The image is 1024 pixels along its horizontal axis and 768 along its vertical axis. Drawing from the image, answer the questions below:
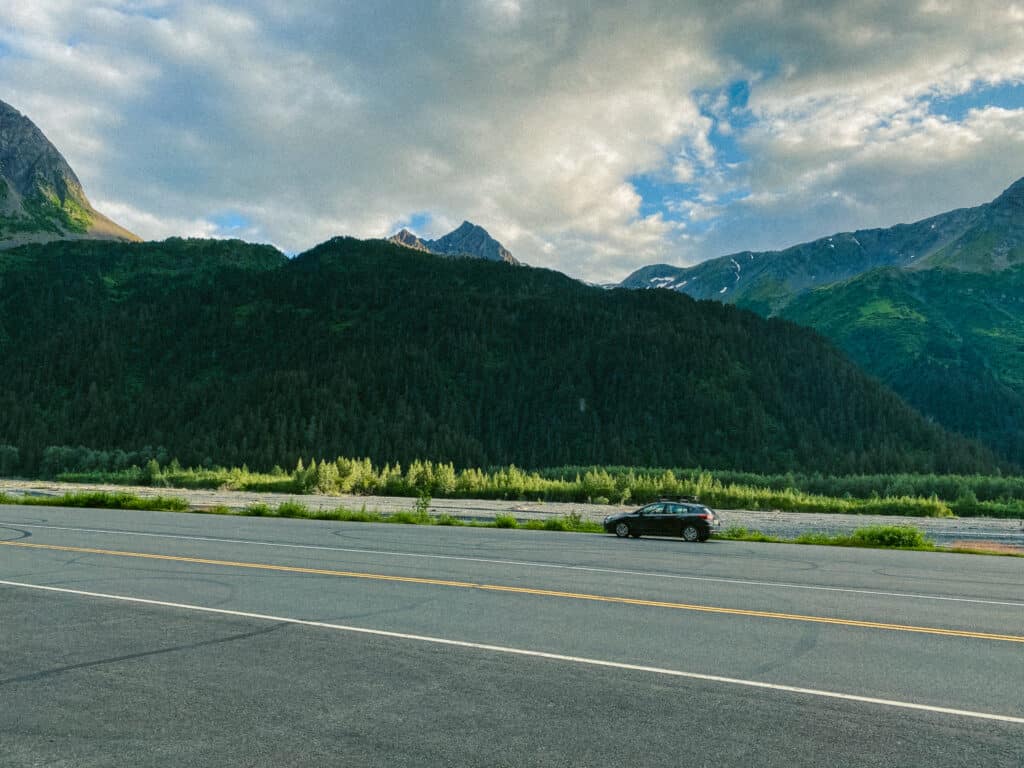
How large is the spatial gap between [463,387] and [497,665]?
495ft

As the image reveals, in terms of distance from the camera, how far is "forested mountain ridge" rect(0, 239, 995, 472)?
122 meters


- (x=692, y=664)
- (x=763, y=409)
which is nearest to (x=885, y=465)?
(x=763, y=409)

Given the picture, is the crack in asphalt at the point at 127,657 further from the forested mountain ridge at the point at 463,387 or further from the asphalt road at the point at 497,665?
the forested mountain ridge at the point at 463,387

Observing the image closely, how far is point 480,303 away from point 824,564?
181 m

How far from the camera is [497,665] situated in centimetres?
794

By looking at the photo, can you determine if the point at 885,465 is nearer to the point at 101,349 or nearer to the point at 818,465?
the point at 818,465

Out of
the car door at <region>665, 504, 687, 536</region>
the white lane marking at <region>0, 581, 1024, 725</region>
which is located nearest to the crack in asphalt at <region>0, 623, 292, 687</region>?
the white lane marking at <region>0, 581, 1024, 725</region>

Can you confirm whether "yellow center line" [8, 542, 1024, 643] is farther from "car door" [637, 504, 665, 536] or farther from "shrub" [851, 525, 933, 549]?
"shrub" [851, 525, 933, 549]

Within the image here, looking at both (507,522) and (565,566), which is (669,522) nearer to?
(507,522)

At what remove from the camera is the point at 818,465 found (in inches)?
4695

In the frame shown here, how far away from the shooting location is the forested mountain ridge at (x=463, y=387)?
122 meters

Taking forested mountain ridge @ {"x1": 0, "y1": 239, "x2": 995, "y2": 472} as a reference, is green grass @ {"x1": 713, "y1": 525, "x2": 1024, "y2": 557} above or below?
below

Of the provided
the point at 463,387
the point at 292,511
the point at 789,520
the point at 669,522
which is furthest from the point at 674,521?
the point at 463,387

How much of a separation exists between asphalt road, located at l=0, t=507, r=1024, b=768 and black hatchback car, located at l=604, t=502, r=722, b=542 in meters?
8.66
